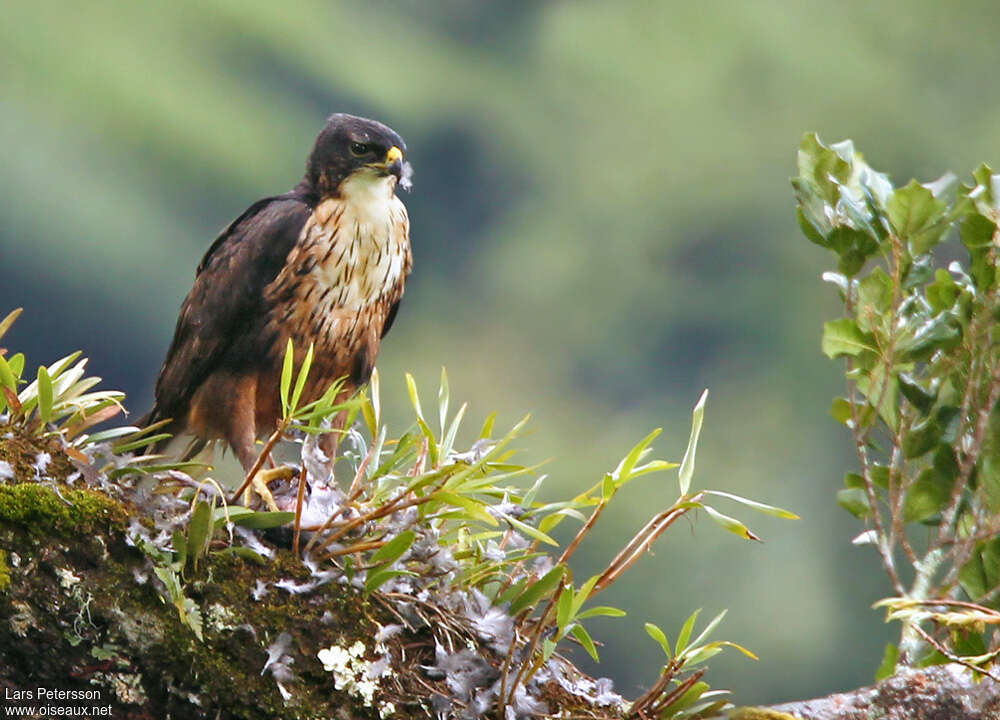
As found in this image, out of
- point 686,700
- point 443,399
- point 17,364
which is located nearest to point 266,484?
point 443,399

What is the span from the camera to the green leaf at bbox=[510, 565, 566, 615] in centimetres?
138

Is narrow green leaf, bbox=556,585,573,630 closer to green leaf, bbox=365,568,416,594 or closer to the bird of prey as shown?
green leaf, bbox=365,568,416,594

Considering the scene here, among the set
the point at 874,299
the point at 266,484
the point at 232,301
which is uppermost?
the point at 874,299

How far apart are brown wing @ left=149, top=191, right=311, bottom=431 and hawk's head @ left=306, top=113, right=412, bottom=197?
78mm

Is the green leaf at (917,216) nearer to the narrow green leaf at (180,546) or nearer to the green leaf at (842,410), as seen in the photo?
the green leaf at (842,410)

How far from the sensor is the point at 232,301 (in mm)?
2168

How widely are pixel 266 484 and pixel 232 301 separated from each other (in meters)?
0.72

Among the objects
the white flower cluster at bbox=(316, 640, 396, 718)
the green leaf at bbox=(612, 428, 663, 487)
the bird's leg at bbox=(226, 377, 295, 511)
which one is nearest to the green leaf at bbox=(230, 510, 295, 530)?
the white flower cluster at bbox=(316, 640, 396, 718)

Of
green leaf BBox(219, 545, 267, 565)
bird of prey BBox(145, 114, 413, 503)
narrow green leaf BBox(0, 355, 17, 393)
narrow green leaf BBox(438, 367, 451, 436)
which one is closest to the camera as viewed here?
green leaf BBox(219, 545, 267, 565)

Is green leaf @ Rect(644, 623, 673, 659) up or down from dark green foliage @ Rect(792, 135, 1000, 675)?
down

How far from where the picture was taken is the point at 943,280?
6.03 ft

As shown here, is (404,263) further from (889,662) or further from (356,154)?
(889,662)

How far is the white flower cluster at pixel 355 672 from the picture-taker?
127cm

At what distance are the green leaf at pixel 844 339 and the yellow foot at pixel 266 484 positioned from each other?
0.89 meters
